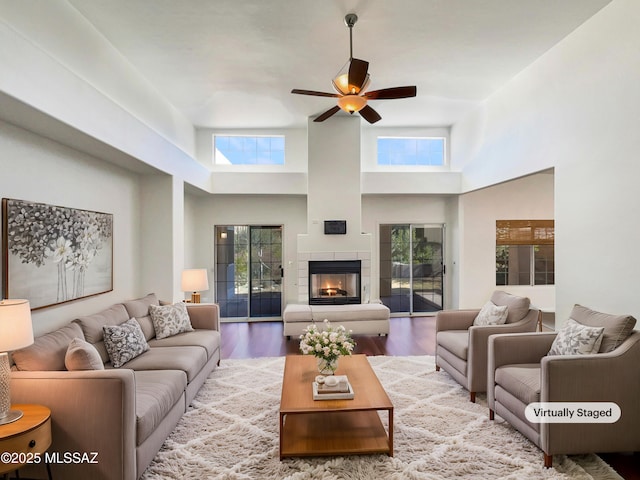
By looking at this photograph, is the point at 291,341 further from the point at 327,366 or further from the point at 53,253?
Result: the point at 53,253

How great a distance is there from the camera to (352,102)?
3205mm

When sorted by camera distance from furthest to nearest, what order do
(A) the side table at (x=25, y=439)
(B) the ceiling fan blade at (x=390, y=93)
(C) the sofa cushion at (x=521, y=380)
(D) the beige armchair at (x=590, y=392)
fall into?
(B) the ceiling fan blade at (x=390, y=93) < (C) the sofa cushion at (x=521, y=380) < (D) the beige armchair at (x=590, y=392) < (A) the side table at (x=25, y=439)

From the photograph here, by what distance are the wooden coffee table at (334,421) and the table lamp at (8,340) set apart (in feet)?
5.20

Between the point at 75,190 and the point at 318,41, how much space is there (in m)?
2.86

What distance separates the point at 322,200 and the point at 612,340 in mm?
4453

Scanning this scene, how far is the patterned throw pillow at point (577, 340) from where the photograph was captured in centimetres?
266

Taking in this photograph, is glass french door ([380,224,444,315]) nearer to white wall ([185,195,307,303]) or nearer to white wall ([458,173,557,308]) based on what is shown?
white wall ([458,173,557,308])

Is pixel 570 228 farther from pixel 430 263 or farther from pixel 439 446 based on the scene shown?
pixel 430 263

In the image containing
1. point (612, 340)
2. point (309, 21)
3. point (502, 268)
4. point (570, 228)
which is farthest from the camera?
point (502, 268)

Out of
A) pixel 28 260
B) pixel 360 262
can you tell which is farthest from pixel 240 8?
pixel 360 262

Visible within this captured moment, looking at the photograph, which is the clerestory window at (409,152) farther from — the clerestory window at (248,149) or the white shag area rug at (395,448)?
the white shag area rug at (395,448)

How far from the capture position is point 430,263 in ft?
23.8

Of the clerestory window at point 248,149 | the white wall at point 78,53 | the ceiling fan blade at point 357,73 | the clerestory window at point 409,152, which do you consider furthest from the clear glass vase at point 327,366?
the clerestory window at point 409,152

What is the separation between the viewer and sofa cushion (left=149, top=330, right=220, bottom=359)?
371 cm
